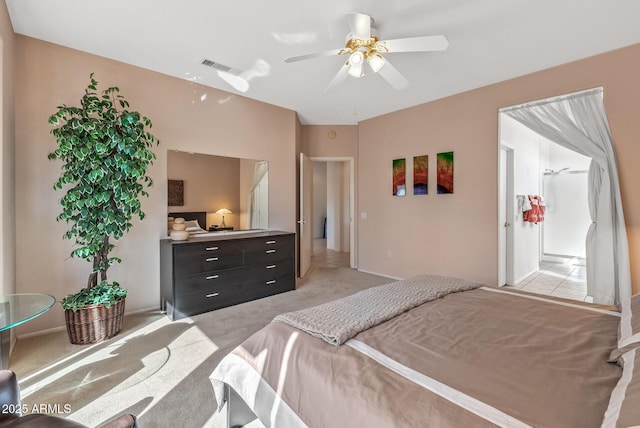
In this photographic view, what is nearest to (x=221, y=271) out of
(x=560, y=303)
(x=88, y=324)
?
(x=88, y=324)

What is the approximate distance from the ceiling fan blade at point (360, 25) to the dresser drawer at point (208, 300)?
2922 millimetres

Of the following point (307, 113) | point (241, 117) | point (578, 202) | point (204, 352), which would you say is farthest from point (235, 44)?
point (578, 202)

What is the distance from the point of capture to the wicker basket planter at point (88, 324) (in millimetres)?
2436

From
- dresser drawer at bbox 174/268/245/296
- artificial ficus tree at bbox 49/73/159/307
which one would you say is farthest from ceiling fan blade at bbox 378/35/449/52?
A: dresser drawer at bbox 174/268/245/296

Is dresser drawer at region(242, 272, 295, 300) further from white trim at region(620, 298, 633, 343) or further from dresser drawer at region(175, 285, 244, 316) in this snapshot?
white trim at region(620, 298, 633, 343)

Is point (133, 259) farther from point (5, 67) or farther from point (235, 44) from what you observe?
point (235, 44)

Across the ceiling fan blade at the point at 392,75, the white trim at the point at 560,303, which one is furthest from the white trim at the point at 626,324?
the ceiling fan blade at the point at 392,75

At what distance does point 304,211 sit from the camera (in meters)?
4.83

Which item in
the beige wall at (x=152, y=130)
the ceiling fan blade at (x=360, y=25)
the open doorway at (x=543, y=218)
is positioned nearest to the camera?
the ceiling fan blade at (x=360, y=25)

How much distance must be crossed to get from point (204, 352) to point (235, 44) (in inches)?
111

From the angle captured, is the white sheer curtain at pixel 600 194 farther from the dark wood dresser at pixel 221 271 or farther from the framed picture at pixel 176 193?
the framed picture at pixel 176 193

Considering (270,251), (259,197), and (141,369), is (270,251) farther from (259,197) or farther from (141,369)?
(141,369)

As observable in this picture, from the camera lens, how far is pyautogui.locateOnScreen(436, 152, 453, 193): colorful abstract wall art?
405 centimetres

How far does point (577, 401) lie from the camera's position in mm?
885
